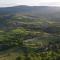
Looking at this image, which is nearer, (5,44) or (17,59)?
(17,59)

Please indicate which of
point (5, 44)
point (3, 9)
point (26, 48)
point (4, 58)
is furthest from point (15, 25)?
point (3, 9)

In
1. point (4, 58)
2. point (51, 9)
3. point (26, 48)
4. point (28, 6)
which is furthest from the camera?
point (28, 6)

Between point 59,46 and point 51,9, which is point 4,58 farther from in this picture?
point 51,9

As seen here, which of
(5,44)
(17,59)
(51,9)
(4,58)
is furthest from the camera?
(51,9)

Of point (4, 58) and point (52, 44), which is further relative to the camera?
point (52, 44)

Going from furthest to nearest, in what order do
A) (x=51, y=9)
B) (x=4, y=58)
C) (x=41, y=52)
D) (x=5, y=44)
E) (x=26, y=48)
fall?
(x=51, y=9) < (x=5, y=44) < (x=26, y=48) < (x=41, y=52) < (x=4, y=58)

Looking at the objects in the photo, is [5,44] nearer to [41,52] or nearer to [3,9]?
[41,52]

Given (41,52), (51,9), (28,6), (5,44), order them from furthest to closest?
(28,6)
(51,9)
(5,44)
(41,52)

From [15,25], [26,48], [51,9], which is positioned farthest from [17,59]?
[51,9]
